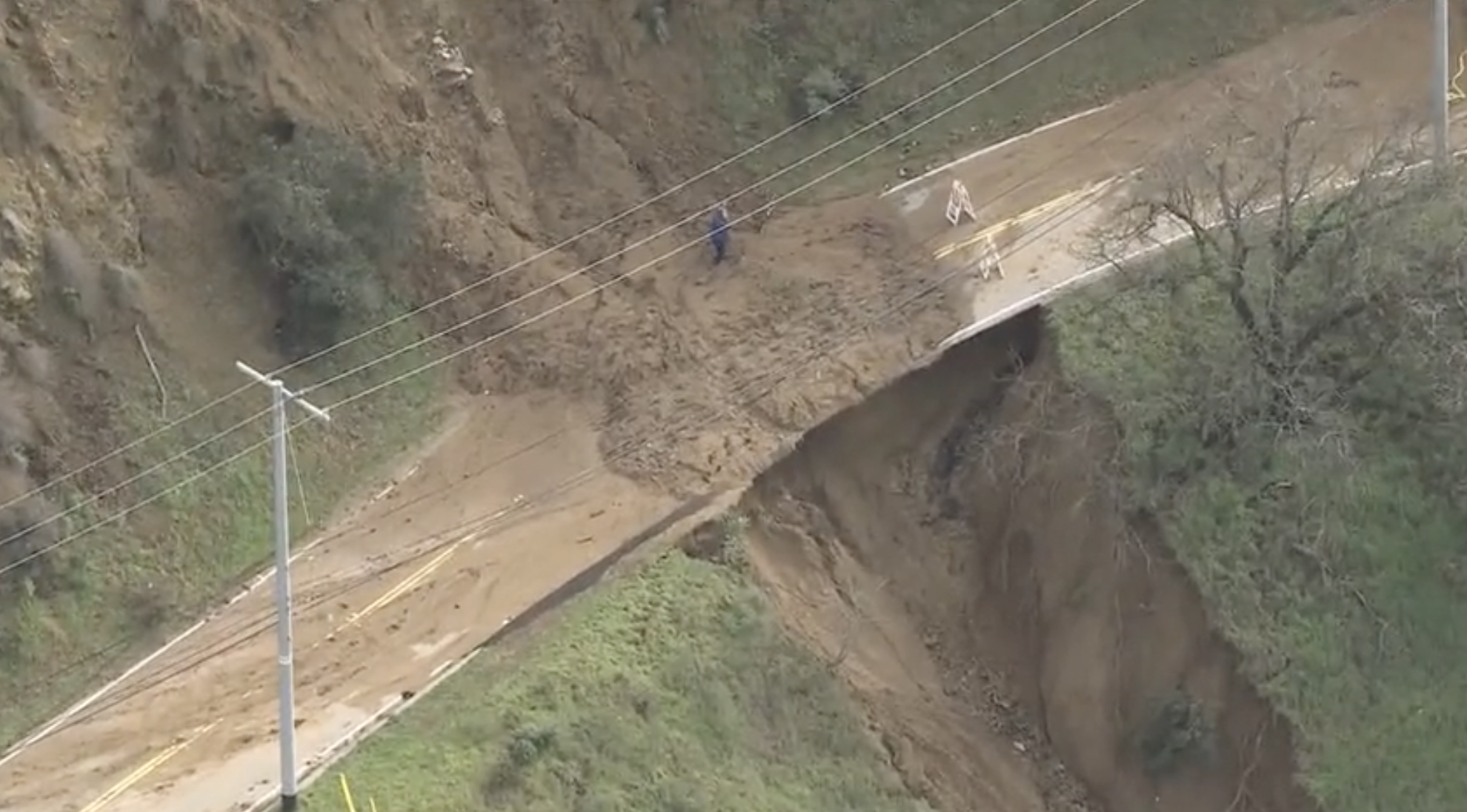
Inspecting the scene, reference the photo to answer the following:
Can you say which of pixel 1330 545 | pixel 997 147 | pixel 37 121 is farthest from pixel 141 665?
pixel 1330 545

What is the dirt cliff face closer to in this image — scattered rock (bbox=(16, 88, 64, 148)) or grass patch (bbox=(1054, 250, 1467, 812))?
scattered rock (bbox=(16, 88, 64, 148))

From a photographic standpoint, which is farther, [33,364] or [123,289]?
[123,289]

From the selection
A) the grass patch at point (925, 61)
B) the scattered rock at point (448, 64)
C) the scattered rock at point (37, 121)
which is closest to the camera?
the scattered rock at point (37, 121)

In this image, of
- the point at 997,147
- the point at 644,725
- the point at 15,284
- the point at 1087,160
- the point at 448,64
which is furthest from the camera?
the point at 997,147

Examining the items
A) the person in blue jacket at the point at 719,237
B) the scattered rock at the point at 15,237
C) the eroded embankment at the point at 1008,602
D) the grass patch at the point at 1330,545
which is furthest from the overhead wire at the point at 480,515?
the scattered rock at the point at 15,237

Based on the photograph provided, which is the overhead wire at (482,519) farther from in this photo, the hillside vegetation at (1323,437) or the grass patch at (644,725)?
the hillside vegetation at (1323,437)

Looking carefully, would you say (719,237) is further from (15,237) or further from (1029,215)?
(15,237)

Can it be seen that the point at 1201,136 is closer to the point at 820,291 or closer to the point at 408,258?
the point at 820,291

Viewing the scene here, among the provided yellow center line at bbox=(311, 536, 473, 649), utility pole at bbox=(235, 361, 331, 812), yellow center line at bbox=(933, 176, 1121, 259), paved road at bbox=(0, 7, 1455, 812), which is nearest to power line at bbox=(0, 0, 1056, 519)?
paved road at bbox=(0, 7, 1455, 812)
